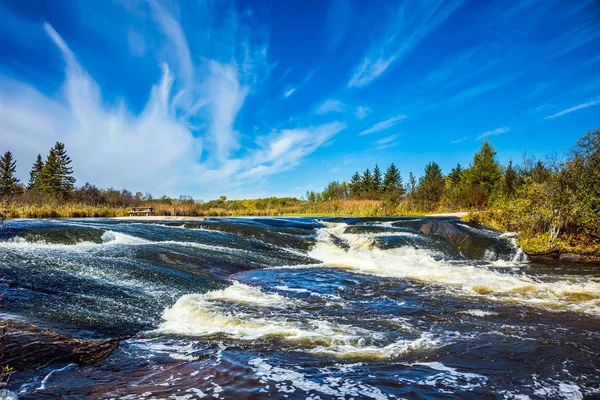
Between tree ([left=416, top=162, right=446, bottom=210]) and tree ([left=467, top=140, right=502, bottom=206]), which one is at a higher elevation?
tree ([left=467, top=140, right=502, bottom=206])

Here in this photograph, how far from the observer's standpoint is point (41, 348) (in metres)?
3.47

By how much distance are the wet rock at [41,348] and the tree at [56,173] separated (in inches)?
1895

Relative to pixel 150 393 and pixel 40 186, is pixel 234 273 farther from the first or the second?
pixel 40 186

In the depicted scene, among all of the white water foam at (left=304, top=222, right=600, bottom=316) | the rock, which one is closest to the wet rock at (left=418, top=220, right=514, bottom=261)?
the rock

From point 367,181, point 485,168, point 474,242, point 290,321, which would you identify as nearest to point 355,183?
point 367,181

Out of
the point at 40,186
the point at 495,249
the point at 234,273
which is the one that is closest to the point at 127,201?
the point at 40,186

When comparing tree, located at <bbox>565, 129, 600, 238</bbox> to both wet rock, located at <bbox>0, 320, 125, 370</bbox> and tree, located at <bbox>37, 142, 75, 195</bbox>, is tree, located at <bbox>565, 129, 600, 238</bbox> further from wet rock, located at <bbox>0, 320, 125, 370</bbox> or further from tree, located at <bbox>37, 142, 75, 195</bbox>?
tree, located at <bbox>37, 142, 75, 195</bbox>

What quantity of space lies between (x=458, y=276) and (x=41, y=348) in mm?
8824

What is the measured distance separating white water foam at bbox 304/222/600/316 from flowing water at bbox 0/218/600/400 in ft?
0.21

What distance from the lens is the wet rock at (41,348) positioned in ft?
10.6

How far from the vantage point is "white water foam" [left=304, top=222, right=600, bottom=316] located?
6.71 m

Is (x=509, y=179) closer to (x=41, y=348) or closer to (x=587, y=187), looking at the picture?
(x=587, y=187)

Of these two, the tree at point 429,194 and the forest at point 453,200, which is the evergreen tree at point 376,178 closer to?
the forest at point 453,200

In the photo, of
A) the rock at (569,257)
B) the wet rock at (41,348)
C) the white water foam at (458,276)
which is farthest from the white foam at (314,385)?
the rock at (569,257)
